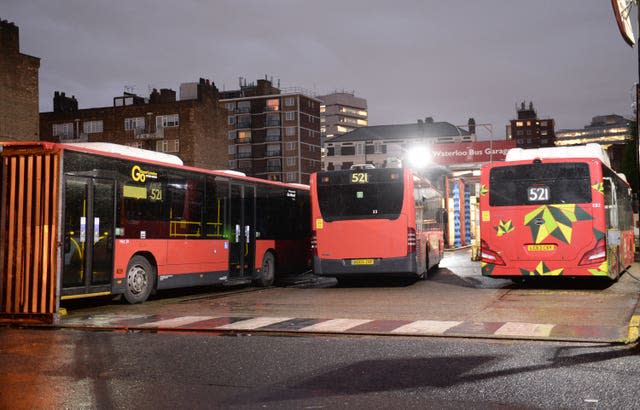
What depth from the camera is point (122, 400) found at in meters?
6.11

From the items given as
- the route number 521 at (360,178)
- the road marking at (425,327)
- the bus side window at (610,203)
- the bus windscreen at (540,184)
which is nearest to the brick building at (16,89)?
the route number 521 at (360,178)

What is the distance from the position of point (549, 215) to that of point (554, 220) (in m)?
0.17

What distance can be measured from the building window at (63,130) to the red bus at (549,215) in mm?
77377

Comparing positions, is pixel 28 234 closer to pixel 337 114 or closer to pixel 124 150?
pixel 124 150

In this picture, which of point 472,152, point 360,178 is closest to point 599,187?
point 360,178

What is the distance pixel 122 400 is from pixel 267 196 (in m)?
15.5

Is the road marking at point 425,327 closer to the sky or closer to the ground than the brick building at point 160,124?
closer to the ground

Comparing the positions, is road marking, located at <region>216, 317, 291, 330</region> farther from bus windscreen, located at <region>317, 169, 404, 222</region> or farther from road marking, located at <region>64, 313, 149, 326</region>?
bus windscreen, located at <region>317, 169, 404, 222</region>

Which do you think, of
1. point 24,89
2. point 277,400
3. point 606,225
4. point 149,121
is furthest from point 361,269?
point 149,121

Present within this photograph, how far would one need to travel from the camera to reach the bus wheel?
69.0 ft

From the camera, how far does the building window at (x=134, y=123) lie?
8369 cm

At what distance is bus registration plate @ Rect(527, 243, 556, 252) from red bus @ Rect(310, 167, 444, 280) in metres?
3.00

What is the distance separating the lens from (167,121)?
81188mm

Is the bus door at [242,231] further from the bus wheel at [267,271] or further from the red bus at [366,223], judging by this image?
the red bus at [366,223]
